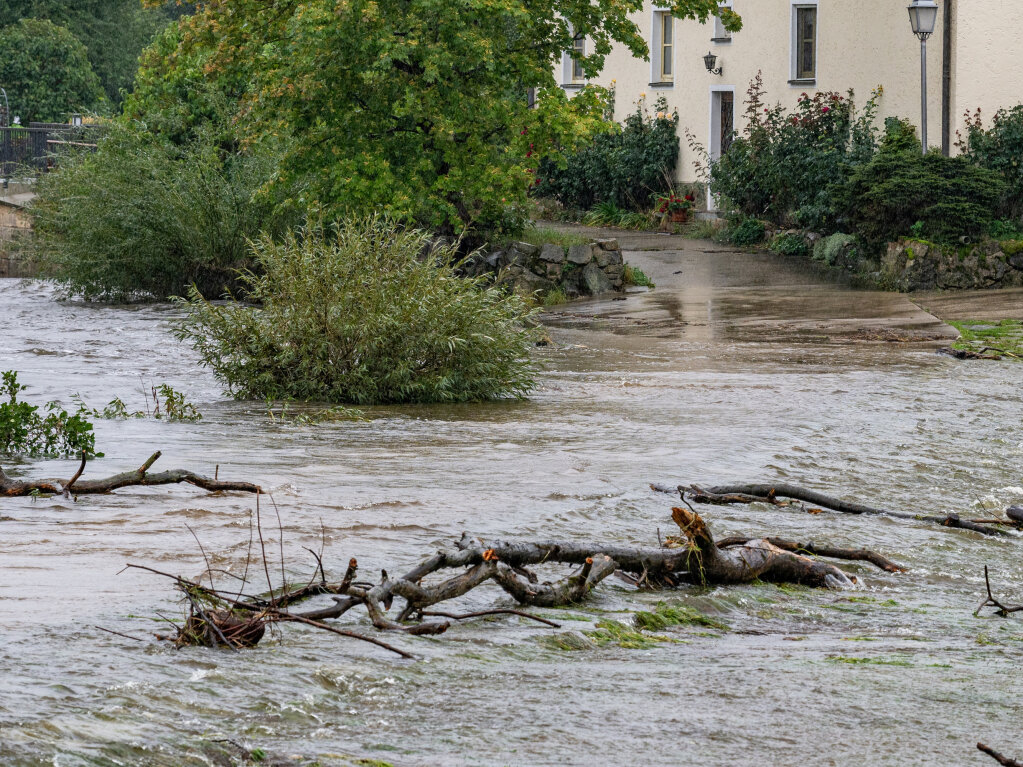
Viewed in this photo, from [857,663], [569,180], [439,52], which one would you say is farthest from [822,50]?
[857,663]

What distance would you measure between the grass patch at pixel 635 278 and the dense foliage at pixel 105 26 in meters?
46.9

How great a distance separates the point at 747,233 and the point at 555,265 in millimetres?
7169

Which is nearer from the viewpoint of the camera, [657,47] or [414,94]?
[414,94]

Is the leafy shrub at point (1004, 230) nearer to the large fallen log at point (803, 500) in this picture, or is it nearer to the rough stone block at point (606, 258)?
the rough stone block at point (606, 258)

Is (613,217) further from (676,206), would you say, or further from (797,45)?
(797,45)

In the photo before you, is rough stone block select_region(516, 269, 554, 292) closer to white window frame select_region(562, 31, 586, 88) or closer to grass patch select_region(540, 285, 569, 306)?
grass patch select_region(540, 285, 569, 306)

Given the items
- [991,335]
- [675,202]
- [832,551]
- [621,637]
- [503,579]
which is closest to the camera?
[621,637]

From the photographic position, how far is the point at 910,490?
7953 millimetres

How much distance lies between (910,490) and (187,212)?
15347 millimetres

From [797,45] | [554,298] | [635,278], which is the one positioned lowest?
[554,298]

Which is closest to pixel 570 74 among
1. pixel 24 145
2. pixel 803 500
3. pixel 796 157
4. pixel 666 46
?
pixel 666 46

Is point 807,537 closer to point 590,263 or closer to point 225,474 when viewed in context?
point 225,474

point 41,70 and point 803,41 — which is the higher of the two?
point 41,70

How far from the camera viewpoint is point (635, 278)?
21812 mm
